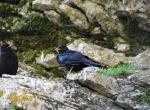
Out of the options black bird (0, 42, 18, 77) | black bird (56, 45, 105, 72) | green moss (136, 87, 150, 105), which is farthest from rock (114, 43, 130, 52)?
green moss (136, 87, 150, 105)

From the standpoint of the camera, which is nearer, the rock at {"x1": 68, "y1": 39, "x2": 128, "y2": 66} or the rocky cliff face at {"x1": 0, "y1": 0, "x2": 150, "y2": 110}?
the rock at {"x1": 68, "y1": 39, "x2": 128, "y2": 66}

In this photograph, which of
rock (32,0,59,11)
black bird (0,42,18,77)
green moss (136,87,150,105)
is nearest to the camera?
green moss (136,87,150,105)

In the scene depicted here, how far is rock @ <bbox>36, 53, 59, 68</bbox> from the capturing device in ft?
45.2

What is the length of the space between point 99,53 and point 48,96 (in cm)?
400

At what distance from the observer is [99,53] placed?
1405 cm

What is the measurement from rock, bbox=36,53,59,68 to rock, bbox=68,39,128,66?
74cm

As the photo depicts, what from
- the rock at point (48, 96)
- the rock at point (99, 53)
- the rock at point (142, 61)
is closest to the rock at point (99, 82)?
the rock at point (48, 96)

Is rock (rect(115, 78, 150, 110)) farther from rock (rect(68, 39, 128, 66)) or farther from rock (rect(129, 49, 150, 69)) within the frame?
rock (rect(68, 39, 128, 66))

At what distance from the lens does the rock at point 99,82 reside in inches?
409

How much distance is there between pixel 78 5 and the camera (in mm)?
15289

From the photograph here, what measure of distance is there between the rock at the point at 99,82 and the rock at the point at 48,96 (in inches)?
5.0

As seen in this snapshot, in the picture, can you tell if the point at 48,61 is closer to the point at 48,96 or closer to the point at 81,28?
the point at 81,28

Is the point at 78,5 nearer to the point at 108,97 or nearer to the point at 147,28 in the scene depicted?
the point at 147,28

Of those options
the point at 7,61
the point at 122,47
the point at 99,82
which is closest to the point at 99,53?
the point at 122,47
